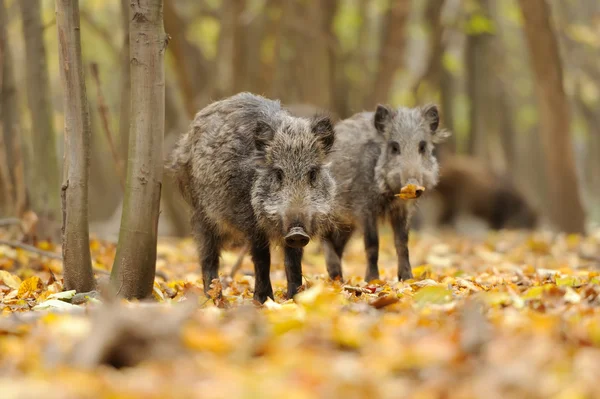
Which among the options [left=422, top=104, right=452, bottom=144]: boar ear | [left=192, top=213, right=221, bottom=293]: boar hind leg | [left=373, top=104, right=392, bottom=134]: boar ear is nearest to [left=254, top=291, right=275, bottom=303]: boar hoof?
[left=192, top=213, right=221, bottom=293]: boar hind leg

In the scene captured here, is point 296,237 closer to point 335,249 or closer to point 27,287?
point 27,287

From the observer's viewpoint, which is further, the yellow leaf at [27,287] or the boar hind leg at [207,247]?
the boar hind leg at [207,247]

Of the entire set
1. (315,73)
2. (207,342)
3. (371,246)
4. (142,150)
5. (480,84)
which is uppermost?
(480,84)

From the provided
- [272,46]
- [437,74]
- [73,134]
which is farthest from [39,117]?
[437,74]

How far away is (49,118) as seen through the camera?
9.05 metres

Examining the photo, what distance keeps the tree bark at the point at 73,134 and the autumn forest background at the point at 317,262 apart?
0.09 feet

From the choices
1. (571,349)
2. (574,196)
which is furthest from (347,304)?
(574,196)

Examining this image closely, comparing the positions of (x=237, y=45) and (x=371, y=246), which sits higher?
(x=237, y=45)

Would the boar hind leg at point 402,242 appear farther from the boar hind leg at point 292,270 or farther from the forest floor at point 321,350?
the forest floor at point 321,350

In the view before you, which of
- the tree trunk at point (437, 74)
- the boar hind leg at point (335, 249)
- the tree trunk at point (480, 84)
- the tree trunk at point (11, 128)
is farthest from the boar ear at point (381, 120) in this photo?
the tree trunk at point (480, 84)

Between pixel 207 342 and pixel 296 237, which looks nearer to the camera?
pixel 207 342

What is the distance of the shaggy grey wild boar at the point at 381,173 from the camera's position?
26.1 ft

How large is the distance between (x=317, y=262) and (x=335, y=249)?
10.4 feet

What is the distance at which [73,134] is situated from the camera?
591 cm
